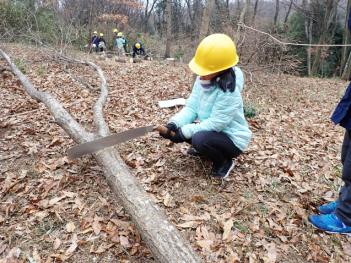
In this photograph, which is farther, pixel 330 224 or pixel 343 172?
pixel 330 224

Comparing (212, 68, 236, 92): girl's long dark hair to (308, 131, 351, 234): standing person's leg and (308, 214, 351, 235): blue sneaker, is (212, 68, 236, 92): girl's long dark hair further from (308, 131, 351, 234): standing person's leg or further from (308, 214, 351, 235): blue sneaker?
(308, 214, 351, 235): blue sneaker

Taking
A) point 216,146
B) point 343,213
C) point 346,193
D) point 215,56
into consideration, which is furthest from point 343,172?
point 215,56

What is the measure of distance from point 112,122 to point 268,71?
17.4 ft

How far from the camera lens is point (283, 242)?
2496mm

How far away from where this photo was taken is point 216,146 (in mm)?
2939

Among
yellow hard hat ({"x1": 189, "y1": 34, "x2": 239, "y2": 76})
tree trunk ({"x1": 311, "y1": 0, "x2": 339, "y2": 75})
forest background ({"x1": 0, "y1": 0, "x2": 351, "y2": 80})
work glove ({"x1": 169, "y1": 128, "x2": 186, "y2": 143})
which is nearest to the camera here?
yellow hard hat ({"x1": 189, "y1": 34, "x2": 239, "y2": 76})

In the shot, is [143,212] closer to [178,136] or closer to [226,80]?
[178,136]

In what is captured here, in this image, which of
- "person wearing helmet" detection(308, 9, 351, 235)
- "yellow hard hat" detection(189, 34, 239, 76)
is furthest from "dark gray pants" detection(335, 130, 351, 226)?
"yellow hard hat" detection(189, 34, 239, 76)

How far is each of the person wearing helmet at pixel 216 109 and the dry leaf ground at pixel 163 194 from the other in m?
0.42

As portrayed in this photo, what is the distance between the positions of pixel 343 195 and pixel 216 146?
1144 mm

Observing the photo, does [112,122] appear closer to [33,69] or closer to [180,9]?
[33,69]

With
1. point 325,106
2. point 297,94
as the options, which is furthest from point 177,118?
point 297,94

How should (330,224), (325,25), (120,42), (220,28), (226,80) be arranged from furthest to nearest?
(325,25)
(220,28)
(120,42)
(226,80)
(330,224)

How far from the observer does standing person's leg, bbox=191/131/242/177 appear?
114 inches
